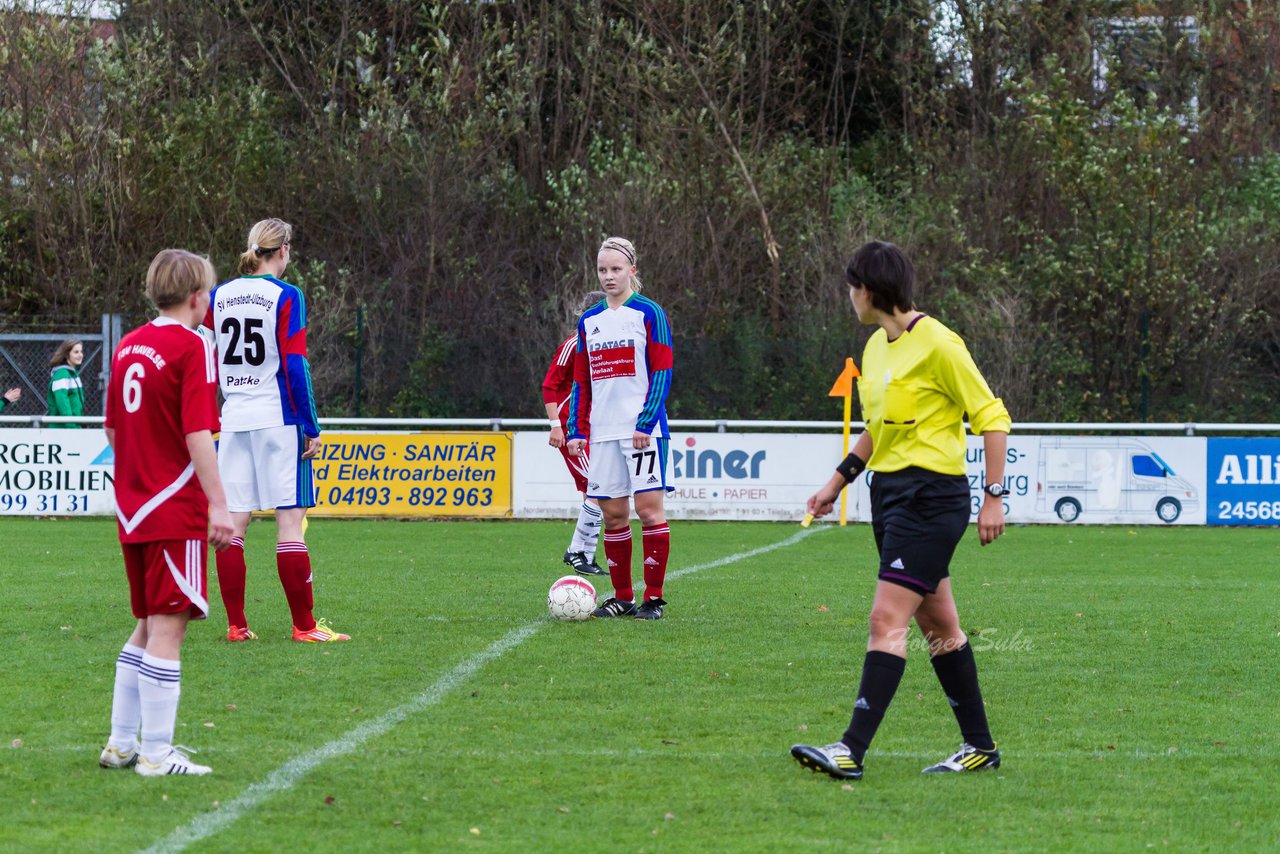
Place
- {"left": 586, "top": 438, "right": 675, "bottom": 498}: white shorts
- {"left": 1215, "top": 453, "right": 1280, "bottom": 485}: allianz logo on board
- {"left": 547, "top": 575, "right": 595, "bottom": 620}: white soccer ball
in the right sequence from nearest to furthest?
{"left": 547, "top": 575, "right": 595, "bottom": 620}: white soccer ball
{"left": 586, "top": 438, "right": 675, "bottom": 498}: white shorts
{"left": 1215, "top": 453, "right": 1280, "bottom": 485}: allianz logo on board

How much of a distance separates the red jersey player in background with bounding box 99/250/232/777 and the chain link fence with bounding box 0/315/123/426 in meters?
17.0

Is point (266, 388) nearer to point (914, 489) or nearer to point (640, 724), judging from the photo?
point (640, 724)

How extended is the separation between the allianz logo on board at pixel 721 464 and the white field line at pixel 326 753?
9526mm

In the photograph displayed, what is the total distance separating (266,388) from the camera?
7.89 m

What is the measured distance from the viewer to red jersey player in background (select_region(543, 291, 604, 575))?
10492mm

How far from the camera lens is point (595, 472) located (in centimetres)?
921

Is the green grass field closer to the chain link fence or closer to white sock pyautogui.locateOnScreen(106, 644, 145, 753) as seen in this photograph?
white sock pyautogui.locateOnScreen(106, 644, 145, 753)

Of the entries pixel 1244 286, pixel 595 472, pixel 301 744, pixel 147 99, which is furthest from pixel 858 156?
pixel 301 744

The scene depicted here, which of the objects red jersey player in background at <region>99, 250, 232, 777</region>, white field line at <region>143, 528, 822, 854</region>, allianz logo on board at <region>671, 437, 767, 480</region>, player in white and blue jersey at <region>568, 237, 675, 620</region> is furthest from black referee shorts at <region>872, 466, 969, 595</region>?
allianz logo on board at <region>671, 437, 767, 480</region>

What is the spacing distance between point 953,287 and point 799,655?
18.3 meters

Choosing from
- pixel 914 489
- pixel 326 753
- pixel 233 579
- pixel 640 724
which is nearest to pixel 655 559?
pixel 233 579

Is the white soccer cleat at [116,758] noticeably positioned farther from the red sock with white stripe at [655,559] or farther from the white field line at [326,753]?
the red sock with white stripe at [655,559]

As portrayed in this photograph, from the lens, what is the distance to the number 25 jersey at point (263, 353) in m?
7.83

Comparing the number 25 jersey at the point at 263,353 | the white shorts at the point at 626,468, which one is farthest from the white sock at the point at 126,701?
the white shorts at the point at 626,468
